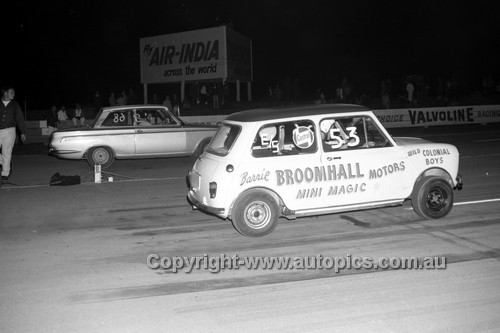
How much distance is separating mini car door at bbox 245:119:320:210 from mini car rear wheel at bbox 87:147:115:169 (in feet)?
25.8

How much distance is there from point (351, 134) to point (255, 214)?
1.77 meters

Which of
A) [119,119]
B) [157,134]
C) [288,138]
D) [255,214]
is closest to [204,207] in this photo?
[255,214]

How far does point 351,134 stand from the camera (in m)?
8.55

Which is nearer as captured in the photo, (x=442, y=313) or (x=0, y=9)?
(x=442, y=313)

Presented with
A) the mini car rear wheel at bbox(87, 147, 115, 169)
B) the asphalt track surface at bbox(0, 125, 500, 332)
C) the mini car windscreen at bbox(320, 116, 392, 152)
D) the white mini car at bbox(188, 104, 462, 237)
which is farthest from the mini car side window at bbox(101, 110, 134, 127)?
the mini car windscreen at bbox(320, 116, 392, 152)

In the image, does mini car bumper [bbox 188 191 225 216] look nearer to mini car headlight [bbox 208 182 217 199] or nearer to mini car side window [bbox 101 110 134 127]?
mini car headlight [bbox 208 182 217 199]

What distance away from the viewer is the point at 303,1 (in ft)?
171

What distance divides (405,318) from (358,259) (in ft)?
5.74

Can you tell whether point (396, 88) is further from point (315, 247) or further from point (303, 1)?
point (315, 247)

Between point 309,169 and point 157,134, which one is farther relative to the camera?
point 157,134

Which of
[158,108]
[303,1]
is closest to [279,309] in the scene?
[158,108]

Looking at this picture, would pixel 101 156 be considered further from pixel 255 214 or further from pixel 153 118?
pixel 255 214

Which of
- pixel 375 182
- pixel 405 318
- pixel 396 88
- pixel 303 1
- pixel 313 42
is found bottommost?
pixel 405 318

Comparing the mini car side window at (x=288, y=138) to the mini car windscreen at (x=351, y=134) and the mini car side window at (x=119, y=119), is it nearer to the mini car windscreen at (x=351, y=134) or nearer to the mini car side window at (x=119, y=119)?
the mini car windscreen at (x=351, y=134)
